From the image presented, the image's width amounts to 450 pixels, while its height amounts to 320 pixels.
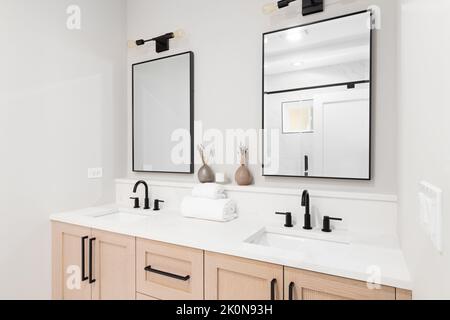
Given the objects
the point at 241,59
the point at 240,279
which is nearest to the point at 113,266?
the point at 240,279

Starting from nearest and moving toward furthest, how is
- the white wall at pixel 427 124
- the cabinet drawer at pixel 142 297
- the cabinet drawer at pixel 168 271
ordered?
the white wall at pixel 427 124
the cabinet drawer at pixel 168 271
the cabinet drawer at pixel 142 297

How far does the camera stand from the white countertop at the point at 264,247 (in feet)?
3.21

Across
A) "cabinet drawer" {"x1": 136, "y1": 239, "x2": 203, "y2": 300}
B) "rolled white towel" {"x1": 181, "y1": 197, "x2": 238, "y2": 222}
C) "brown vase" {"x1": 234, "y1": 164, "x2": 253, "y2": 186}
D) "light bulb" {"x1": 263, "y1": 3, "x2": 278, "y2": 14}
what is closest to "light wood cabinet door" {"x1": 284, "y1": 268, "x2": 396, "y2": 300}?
"cabinet drawer" {"x1": 136, "y1": 239, "x2": 203, "y2": 300}

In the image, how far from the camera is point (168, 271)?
53.4 inches

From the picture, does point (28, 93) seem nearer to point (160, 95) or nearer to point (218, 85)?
point (160, 95)

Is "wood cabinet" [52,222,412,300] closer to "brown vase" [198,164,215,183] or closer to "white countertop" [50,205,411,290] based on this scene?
"white countertop" [50,205,411,290]

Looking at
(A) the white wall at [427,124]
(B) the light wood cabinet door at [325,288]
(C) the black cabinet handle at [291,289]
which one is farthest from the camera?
(C) the black cabinet handle at [291,289]

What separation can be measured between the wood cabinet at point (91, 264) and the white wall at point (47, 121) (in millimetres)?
96

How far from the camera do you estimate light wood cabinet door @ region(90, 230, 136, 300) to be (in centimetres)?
147

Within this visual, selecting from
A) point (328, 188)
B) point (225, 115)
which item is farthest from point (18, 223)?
point (328, 188)

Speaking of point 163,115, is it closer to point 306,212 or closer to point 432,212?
point 306,212

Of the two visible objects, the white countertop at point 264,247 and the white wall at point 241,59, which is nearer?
the white countertop at point 264,247

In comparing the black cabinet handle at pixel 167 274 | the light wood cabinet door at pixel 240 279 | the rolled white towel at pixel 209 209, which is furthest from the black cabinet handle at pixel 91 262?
the light wood cabinet door at pixel 240 279

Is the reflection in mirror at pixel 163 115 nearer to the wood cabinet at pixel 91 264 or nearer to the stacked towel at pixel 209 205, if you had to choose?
the stacked towel at pixel 209 205
